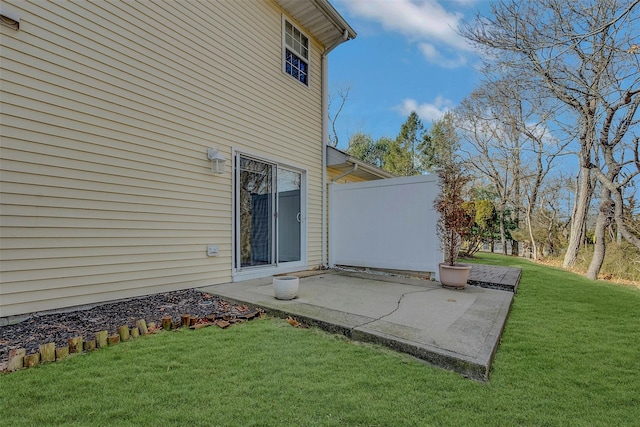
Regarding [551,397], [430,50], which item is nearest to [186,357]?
[551,397]

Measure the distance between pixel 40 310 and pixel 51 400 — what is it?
185cm

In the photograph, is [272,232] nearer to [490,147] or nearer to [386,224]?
[386,224]

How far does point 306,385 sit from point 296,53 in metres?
6.56

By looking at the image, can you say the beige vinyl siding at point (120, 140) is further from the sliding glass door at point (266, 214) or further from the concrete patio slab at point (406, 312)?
the concrete patio slab at point (406, 312)

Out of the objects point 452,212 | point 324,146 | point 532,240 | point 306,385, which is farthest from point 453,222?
point 532,240

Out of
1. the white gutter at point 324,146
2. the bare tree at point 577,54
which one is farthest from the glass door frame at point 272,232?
the bare tree at point 577,54

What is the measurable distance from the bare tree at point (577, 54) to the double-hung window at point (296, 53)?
11.7 feet

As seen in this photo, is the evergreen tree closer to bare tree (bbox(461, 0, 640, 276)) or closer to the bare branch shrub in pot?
bare tree (bbox(461, 0, 640, 276))

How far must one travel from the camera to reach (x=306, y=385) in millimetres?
2076

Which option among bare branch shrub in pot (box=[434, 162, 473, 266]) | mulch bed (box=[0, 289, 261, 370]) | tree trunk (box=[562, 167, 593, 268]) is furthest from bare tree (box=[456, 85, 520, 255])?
mulch bed (box=[0, 289, 261, 370])

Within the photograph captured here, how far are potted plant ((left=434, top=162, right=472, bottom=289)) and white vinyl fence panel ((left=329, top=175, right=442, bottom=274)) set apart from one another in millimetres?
363

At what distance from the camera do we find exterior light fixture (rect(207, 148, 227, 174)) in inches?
187

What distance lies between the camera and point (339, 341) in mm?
2812

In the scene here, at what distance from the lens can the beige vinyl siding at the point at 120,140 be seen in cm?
307
